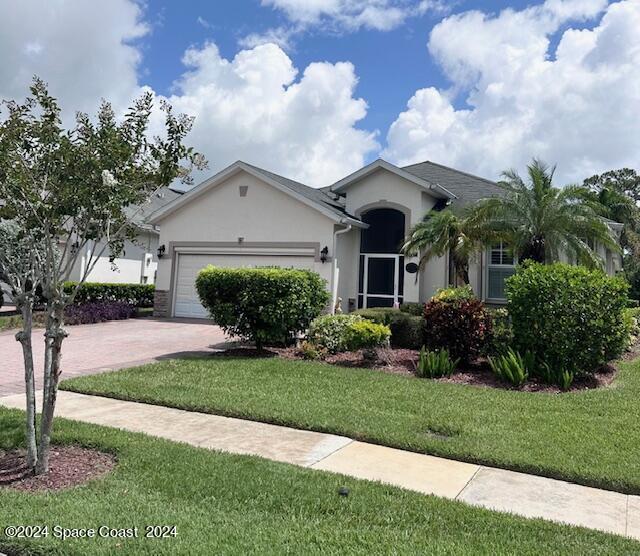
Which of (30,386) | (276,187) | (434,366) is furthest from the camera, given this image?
(276,187)

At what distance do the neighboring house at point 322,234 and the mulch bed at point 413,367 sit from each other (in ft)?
20.6

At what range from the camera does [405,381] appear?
29.8 feet

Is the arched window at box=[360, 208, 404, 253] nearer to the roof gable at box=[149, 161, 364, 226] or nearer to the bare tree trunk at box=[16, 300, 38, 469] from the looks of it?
the roof gable at box=[149, 161, 364, 226]

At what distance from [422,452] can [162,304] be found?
1604 centimetres

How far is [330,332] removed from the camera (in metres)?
11.8

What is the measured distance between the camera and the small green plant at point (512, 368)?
905 cm

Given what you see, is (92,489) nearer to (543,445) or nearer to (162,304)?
(543,445)

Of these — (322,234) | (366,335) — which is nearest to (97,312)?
(322,234)

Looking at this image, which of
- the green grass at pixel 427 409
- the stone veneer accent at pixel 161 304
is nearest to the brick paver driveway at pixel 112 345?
the green grass at pixel 427 409

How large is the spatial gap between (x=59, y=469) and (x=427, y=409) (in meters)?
4.50

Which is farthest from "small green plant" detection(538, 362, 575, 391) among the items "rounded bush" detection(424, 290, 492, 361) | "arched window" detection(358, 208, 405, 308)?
"arched window" detection(358, 208, 405, 308)

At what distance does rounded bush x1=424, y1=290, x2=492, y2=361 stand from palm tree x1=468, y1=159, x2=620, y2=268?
485 centimetres

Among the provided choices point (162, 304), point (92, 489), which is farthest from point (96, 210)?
point (162, 304)

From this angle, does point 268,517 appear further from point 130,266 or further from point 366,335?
point 130,266
